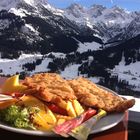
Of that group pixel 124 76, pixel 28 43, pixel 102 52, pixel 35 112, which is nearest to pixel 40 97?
pixel 35 112

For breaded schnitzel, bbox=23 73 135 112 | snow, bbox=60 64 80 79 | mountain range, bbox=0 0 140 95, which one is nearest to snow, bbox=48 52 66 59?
mountain range, bbox=0 0 140 95

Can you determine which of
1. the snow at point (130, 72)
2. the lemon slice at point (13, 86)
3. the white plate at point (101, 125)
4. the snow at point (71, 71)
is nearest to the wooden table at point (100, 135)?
the white plate at point (101, 125)

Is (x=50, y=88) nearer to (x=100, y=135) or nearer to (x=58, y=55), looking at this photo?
(x=100, y=135)

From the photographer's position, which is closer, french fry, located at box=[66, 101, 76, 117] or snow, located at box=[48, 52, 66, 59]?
french fry, located at box=[66, 101, 76, 117]

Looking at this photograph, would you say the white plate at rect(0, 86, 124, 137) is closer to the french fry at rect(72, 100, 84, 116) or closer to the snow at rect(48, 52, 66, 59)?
the french fry at rect(72, 100, 84, 116)

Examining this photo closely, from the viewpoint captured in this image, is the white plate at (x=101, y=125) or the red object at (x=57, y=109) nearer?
the white plate at (x=101, y=125)

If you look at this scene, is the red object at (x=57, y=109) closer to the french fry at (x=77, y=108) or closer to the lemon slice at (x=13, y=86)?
the french fry at (x=77, y=108)

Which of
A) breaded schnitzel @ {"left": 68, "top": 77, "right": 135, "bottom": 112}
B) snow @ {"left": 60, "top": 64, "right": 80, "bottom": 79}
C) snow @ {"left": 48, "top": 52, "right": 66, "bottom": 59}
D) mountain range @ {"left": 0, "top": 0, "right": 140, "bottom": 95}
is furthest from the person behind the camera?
snow @ {"left": 48, "top": 52, "right": 66, "bottom": 59}
